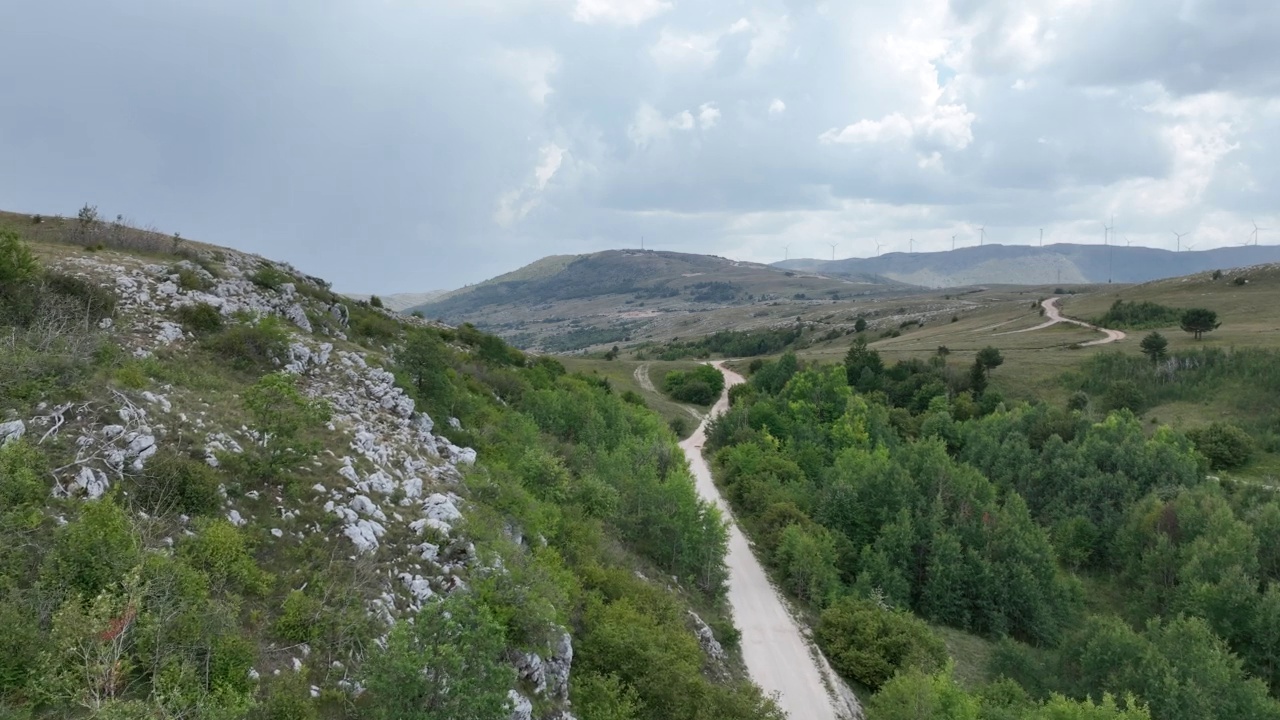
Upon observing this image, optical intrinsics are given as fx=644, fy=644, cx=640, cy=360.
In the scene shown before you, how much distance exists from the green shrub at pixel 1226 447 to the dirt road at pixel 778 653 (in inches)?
2008

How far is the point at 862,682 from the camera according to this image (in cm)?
3328

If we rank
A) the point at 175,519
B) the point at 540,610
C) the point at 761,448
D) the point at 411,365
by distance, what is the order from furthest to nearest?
the point at 761,448, the point at 411,365, the point at 540,610, the point at 175,519

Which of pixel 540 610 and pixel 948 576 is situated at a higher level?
pixel 540 610

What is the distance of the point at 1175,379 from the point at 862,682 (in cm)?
7513

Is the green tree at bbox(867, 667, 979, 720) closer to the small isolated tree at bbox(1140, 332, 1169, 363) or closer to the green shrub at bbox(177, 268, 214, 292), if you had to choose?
the green shrub at bbox(177, 268, 214, 292)

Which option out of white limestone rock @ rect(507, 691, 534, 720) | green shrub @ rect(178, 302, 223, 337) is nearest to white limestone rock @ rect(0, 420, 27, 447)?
green shrub @ rect(178, 302, 223, 337)

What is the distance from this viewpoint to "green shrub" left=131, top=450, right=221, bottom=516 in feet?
55.9

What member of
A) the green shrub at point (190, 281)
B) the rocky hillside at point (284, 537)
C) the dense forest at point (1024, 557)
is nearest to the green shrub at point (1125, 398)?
the dense forest at point (1024, 557)

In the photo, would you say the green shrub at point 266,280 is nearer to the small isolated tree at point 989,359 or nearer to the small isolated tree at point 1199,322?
the small isolated tree at point 989,359

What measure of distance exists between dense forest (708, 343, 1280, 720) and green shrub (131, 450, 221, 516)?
25.2 metres

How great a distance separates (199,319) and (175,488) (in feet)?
53.7

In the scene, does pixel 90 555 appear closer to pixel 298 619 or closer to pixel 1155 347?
pixel 298 619

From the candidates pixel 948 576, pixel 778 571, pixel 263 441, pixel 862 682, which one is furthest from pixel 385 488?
pixel 948 576

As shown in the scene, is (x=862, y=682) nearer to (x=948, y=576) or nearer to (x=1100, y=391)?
(x=948, y=576)
